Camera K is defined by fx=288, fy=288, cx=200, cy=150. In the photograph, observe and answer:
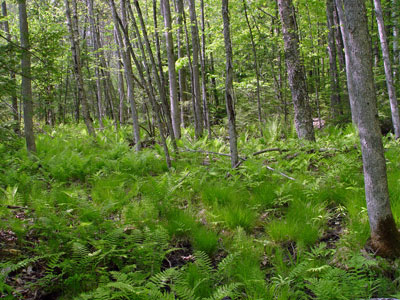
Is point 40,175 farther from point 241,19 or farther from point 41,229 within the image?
point 241,19

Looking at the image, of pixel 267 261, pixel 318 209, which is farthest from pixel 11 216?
pixel 318 209

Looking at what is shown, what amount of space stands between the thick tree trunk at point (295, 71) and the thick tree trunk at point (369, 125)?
160 inches

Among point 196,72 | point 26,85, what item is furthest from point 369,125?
point 196,72

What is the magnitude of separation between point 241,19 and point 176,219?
1261cm

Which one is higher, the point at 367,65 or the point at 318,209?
the point at 367,65

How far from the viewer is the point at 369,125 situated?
9.12 ft

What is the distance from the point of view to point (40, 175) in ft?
19.3

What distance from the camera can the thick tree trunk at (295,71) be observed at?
6.69 meters

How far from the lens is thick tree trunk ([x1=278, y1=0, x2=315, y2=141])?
22.0 ft

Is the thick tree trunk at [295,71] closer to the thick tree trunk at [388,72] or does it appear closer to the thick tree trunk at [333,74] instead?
the thick tree trunk at [388,72]

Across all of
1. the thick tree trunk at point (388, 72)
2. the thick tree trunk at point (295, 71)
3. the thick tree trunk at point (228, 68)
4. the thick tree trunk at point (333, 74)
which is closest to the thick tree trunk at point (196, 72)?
the thick tree trunk at point (295, 71)

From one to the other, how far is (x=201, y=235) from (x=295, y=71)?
192 inches

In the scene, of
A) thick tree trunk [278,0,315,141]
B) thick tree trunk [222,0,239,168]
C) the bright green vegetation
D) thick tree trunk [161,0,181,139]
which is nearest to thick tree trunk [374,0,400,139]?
the bright green vegetation

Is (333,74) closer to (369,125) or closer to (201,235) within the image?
(369,125)
